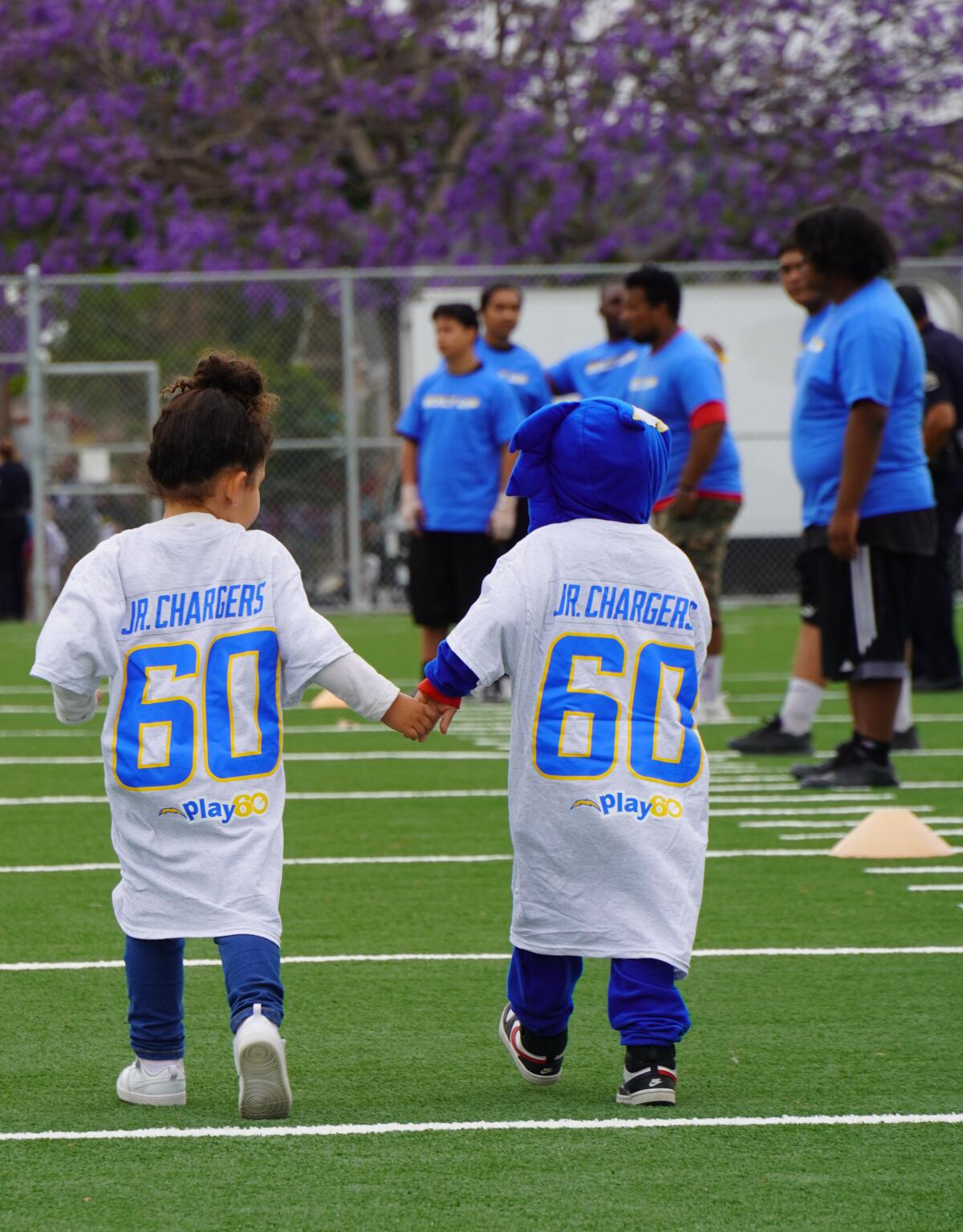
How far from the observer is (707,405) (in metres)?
8.85

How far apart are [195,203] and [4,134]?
Answer: 7.35ft

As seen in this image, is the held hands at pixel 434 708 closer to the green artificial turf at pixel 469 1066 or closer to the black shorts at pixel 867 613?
the green artificial turf at pixel 469 1066

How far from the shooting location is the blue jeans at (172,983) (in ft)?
11.9

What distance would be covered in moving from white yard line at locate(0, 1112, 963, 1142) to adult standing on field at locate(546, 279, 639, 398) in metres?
6.39

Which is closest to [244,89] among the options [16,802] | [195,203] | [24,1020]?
[195,203]

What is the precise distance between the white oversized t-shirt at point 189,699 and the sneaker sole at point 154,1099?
315 mm

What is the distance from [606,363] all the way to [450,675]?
21.3ft

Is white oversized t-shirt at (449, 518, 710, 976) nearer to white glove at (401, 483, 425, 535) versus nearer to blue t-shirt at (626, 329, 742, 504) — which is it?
blue t-shirt at (626, 329, 742, 504)

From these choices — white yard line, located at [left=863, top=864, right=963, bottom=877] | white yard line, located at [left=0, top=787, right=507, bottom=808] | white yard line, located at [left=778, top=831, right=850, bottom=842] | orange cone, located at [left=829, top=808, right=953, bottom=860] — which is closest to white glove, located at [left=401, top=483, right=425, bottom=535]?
white yard line, located at [left=0, top=787, right=507, bottom=808]

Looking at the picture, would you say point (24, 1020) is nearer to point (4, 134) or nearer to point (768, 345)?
point (768, 345)

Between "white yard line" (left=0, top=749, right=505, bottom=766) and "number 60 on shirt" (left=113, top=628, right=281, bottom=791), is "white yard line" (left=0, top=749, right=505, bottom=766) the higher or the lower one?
the lower one

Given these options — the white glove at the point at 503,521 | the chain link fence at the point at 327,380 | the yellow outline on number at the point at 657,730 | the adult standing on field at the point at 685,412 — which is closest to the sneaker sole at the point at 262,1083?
the yellow outline on number at the point at 657,730

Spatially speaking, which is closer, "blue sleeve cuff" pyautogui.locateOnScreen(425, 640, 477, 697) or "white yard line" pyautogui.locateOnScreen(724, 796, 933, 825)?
"blue sleeve cuff" pyautogui.locateOnScreen(425, 640, 477, 697)

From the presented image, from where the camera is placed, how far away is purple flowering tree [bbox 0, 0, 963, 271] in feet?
73.2
